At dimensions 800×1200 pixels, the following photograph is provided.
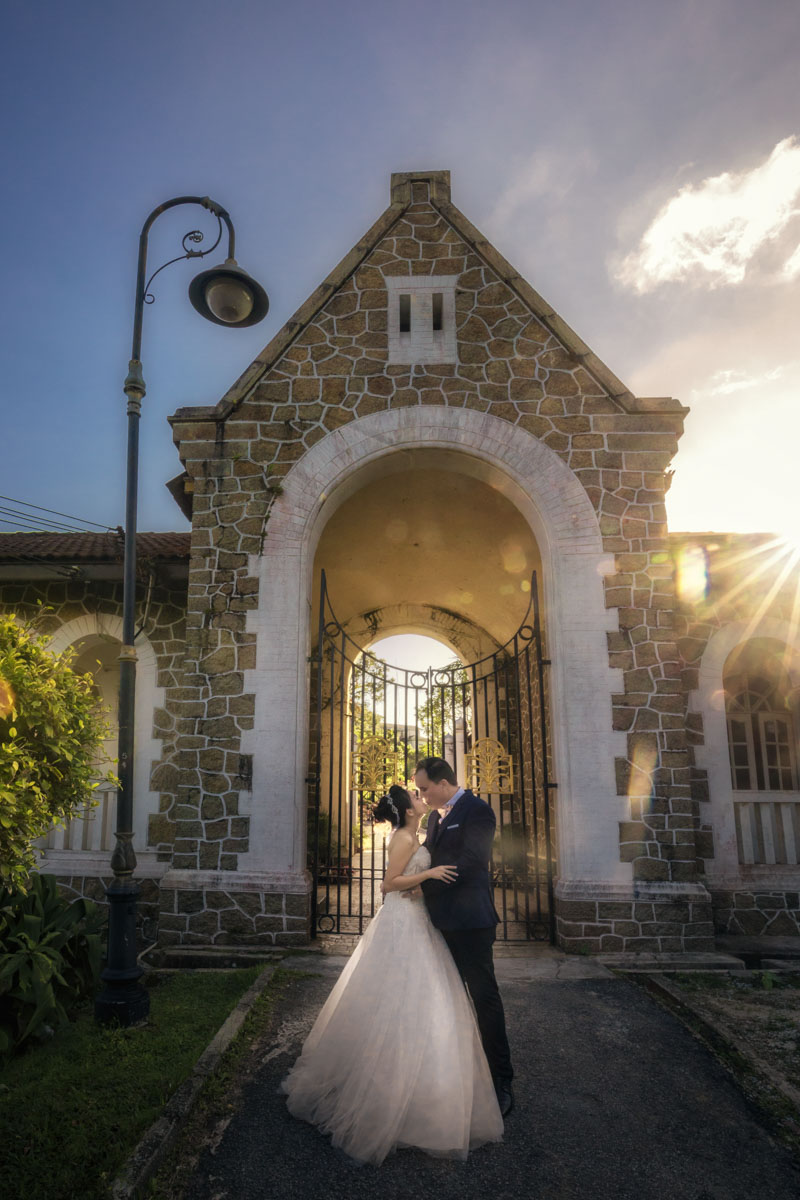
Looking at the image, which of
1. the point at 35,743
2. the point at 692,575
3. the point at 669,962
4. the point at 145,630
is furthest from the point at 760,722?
the point at 35,743

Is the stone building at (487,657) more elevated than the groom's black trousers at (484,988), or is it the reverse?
the stone building at (487,657)

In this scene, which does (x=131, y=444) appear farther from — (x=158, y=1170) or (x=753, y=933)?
(x=753, y=933)

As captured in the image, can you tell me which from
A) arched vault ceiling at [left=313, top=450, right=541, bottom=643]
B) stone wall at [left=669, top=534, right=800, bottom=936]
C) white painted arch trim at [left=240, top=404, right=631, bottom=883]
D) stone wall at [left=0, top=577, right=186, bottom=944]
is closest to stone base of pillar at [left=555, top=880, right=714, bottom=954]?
white painted arch trim at [left=240, top=404, right=631, bottom=883]

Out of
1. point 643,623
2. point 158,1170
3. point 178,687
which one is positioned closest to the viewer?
point 158,1170

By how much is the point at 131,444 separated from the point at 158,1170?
15.3ft

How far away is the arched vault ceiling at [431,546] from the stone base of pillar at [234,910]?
4608 mm

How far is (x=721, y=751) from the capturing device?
8.04 m

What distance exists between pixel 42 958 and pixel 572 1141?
3541 mm

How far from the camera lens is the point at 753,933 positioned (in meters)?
7.72

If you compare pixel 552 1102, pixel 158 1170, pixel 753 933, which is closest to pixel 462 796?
pixel 552 1102

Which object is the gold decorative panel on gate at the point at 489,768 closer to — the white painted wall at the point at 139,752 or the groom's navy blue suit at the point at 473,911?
the groom's navy blue suit at the point at 473,911

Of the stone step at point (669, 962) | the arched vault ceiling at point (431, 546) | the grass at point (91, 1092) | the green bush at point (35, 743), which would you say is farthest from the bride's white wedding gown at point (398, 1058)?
the arched vault ceiling at point (431, 546)

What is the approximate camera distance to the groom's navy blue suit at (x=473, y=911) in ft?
12.6

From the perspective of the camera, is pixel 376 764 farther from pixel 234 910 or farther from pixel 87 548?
pixel 87 548
